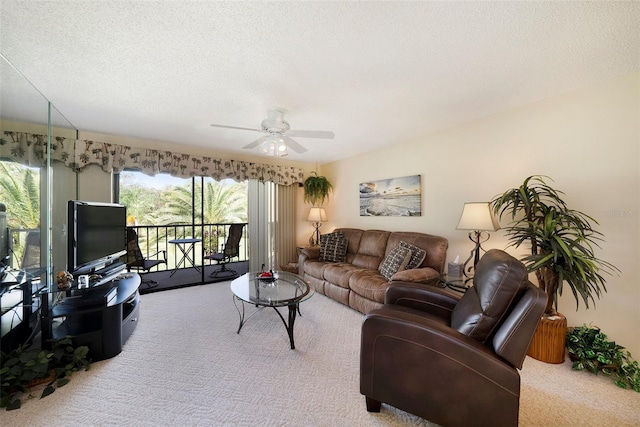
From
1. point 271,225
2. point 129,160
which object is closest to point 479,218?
point 271,225

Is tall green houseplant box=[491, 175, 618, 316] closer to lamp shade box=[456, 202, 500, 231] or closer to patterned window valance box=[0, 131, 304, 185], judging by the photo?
lamp shade box=[456, 202, 500, 231]

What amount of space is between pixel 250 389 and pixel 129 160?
3.52m

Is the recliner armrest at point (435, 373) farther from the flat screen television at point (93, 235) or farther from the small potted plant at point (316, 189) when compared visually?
the small potted plant at point (316, 189)

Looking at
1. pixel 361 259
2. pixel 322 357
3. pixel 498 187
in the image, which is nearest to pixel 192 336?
pixel 322 357

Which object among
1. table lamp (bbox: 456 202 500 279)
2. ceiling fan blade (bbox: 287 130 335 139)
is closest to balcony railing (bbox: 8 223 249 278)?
ceiling fan blade (bbox: 287 130 335 139)

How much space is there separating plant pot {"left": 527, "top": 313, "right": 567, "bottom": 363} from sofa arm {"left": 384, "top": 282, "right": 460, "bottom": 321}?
2.48 ft

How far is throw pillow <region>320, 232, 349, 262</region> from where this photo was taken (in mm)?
3857

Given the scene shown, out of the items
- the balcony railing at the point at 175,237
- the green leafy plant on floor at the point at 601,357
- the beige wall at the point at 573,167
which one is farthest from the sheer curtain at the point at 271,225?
the green leafy plant on floor at the point at 601,357

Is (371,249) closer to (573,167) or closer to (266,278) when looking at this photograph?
(266,278)

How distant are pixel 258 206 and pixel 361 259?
220 cm

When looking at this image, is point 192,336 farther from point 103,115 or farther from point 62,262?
point 103,115

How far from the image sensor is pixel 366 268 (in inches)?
137

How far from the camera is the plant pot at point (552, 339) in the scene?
1.92 m

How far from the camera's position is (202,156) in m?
3.95
